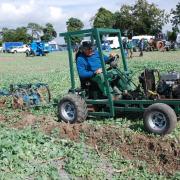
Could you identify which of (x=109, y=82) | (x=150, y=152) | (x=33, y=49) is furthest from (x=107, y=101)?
(x=33, y=49)

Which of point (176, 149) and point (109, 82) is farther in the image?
point (109, 82)

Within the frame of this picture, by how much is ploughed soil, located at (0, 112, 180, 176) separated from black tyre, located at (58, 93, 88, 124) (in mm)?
226

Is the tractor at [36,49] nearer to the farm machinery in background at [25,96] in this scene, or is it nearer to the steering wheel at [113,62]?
the farm machinery in background at [25,96]

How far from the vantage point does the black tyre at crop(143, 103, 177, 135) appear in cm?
766

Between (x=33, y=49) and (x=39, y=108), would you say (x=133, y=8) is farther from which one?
(x=39, y=108)

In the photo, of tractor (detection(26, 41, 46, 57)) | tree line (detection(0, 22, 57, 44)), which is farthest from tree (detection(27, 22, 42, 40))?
tractor (detection(26, 41, 46, 57))

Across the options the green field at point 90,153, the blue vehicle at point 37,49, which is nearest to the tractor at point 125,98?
the green field at point 90,153

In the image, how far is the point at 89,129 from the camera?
815cm

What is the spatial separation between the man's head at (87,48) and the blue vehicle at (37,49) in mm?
38789

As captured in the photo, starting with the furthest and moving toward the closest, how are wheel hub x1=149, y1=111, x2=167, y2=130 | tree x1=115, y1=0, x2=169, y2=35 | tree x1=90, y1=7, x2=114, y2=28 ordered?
tree x1=90, y1=7, x2=114, y2=28 → tree x1=115, y1=0, x2=169, y2=35 → wheel hub x1=149, y1=111, x2=167, y2=130

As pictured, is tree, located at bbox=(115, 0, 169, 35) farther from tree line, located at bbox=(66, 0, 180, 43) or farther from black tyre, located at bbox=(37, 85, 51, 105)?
black tyre, located at bbox=(37, 85, 51, 105)

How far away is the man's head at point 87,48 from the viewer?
9297mm

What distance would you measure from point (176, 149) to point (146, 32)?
236ft

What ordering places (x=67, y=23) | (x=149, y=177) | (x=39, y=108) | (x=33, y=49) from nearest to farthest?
1. (x=149, y=177)
2. (x=39, y=108)
3. (x=33, y=49)
4. (x=67, y=23)
